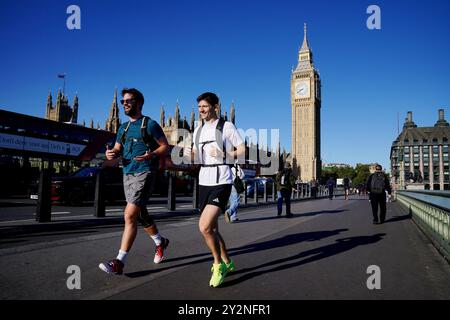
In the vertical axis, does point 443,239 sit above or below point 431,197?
below

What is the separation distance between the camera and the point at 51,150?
77.7 ft

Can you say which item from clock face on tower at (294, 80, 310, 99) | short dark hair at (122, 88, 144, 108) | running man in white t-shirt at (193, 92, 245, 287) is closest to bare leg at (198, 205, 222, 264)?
running man in white t-shirt at (193, 92, 245, 287)

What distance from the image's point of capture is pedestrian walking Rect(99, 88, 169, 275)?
371cm

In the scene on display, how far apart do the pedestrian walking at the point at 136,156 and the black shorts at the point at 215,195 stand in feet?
2.38

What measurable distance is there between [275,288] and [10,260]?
125 inches

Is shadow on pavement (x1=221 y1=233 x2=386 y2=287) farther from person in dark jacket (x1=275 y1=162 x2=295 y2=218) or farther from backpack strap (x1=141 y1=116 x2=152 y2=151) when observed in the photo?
person in dark jacket (x1=275 y1=162 x2=295 y2=218)

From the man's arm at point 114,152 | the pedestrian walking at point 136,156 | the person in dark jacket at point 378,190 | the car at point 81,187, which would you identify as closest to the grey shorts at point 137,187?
the pedestrian walking at point 136,156

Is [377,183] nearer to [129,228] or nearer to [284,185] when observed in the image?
[284,185]

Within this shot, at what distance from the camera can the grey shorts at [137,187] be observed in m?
3.76

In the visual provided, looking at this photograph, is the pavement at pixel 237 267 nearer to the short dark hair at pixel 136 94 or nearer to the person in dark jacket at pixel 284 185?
the short dark hair at pixel 136 94

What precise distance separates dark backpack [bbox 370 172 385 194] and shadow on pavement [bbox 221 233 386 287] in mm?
3138

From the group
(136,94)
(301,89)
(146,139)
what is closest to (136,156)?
(146,139)

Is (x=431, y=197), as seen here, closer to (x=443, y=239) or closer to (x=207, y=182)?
(x=443, y=239)
